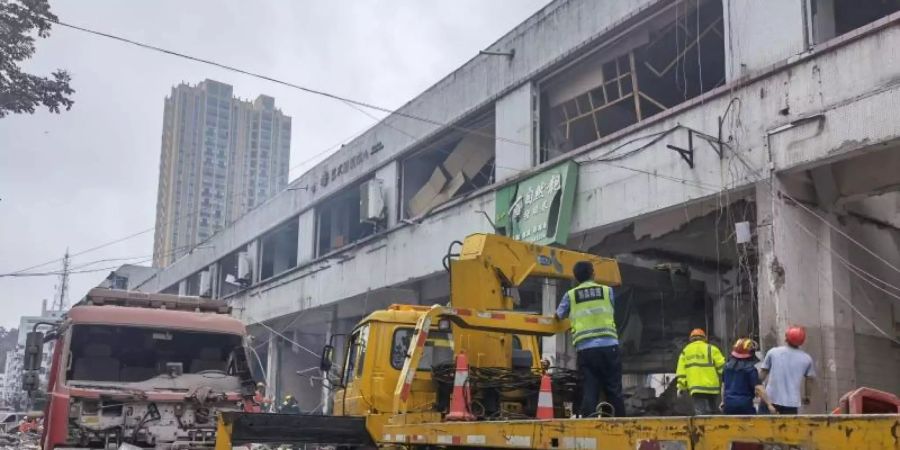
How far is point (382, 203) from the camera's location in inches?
820

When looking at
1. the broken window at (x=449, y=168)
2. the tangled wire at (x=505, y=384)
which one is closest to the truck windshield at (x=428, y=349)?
the tangled wire at (x=505, y=384)

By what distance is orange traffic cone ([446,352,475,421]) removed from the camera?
630 centimetres

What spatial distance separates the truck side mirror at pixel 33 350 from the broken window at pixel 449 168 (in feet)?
33.6

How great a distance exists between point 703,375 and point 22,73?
1413 cm

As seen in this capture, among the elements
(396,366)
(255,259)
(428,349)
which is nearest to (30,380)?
(396,366)

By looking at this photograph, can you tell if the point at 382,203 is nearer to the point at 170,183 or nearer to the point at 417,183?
the point at 417,183

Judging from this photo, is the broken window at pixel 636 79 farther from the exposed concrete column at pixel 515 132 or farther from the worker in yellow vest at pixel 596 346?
the worker in yellow vest at pixel 596 346

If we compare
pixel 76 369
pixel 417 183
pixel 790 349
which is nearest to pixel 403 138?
pixel 417 183

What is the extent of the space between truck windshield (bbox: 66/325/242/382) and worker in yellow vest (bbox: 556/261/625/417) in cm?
494

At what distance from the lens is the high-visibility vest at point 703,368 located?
30.0ft

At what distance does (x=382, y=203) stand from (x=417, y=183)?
42.1 inches

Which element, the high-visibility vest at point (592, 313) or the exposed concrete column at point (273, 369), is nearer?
the high-visibility vest at point (592, 313)

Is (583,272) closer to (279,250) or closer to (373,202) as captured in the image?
(373,202)

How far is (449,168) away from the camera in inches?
769
